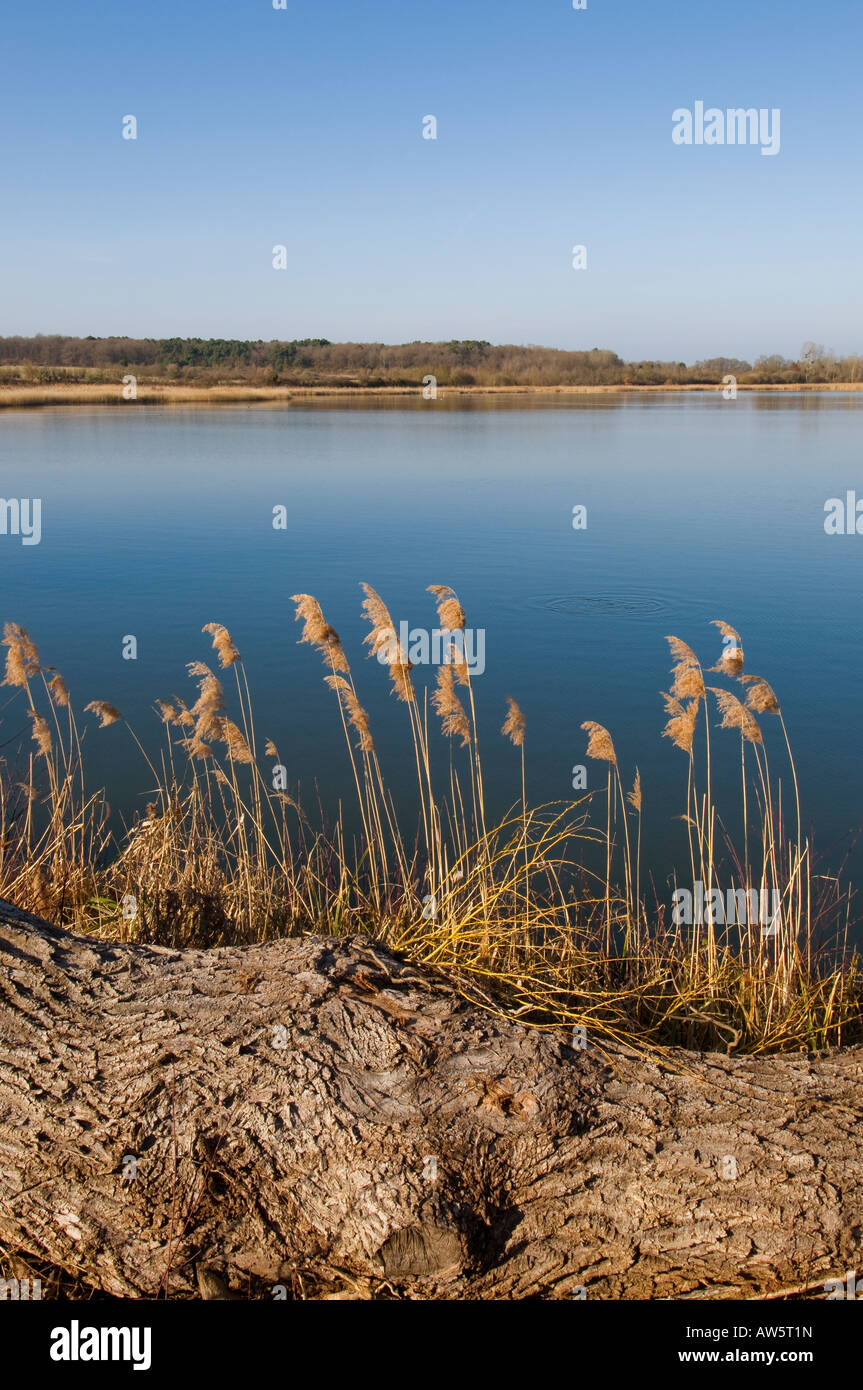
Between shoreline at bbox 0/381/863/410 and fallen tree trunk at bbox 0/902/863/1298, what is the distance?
1859 inches

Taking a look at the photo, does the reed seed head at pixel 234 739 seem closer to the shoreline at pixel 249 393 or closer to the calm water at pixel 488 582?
the calm water at pixel 488 582

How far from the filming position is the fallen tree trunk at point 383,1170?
2.49 metres

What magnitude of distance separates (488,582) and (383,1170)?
11.1m

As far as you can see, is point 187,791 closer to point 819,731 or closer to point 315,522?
point 819,731

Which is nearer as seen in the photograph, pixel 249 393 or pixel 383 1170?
pixel 383 1170

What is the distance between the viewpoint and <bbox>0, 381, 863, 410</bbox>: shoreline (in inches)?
1912

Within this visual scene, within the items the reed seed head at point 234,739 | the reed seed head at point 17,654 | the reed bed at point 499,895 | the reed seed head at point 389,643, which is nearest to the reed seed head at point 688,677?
the reed bed at point 499,895

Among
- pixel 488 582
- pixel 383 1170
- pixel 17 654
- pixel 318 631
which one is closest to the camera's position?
pixel 383 1170

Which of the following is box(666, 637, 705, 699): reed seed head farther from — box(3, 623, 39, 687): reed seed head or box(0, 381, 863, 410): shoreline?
box(0, 381, 863, 410): shoreline

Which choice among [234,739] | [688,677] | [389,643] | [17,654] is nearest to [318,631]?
[389,643]

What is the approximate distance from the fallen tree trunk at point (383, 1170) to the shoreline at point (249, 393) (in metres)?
47.2

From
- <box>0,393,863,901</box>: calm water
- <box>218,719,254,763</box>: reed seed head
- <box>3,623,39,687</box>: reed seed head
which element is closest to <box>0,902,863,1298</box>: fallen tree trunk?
<box>218,719,254,763</box>: reed seed head

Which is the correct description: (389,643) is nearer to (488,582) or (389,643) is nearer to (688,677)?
(688,677)

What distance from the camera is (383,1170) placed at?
2482mm
